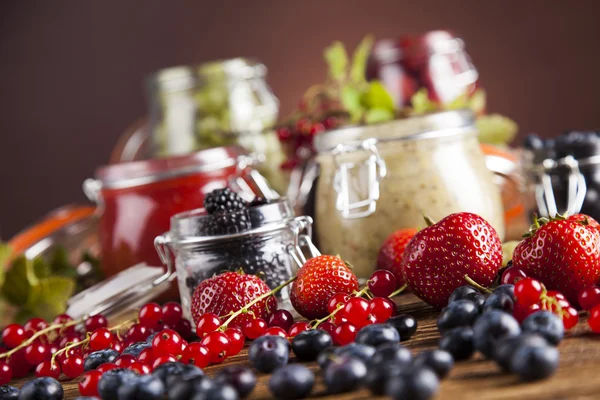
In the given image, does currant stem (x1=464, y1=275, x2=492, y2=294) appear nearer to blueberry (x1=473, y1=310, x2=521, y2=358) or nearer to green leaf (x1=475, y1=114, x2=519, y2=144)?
blueberry (x1=473, y1=310, x2=521, y2=358)

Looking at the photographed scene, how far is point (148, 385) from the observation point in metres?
0.67

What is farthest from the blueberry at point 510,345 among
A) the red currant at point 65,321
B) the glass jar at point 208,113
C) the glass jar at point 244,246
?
the glass jar at point 208,113

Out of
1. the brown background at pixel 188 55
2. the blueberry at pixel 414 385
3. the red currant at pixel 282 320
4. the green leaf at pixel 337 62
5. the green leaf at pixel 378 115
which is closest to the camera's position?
the blueberry at pixel 414 385

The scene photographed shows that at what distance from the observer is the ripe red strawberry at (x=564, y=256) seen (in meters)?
0.83

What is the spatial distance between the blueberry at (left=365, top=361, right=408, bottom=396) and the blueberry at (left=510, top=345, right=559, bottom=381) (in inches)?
3.5

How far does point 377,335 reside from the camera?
0.73m

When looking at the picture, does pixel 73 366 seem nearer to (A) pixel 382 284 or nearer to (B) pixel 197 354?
(B) pixel 197 354

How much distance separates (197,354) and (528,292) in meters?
0.35

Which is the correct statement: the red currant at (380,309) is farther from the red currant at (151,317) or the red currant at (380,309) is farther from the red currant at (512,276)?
the red currant at (151,317)

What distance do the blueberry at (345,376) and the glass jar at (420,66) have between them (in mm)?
1360

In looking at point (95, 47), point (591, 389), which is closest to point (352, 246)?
point (591, 389)

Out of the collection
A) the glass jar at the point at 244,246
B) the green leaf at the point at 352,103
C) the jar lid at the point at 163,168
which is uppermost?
the green leaf at the point at 352,103

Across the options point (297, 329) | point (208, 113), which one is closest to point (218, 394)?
point (297, 329)

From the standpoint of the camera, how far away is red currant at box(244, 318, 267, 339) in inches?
34.9
